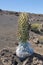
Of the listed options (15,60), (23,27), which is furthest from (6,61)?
(23,27)

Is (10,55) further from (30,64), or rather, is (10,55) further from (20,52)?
(30,64)

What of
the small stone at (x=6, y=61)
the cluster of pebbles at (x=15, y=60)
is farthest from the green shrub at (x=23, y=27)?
the small stone at (x=6, y=61)

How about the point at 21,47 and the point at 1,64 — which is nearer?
the point at 1,64

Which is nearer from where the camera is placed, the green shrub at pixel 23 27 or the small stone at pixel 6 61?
the small stone at pixel 6 61

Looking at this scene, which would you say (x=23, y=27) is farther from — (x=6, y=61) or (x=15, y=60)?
(x=6, y=61)

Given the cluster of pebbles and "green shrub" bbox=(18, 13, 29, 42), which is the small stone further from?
"green shrub" bbox=(18, 13, 29, 42)

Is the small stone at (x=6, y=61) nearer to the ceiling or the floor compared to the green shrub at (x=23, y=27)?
nearer to the floor

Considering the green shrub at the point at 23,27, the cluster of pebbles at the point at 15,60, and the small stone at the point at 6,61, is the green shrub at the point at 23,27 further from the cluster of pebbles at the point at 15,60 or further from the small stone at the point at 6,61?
the small stone at the point at 6,61

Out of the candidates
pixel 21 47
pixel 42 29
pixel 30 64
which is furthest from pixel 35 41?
pixel 42 29

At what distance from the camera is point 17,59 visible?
595 inches

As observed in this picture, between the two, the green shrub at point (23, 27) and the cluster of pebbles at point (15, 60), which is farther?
the green shrub at point (23, 27)

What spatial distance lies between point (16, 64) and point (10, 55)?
0.69 meters

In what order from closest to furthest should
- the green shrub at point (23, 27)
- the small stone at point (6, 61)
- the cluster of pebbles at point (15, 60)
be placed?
the cluster of pebbles at point (15, 60), the small stone at point (6, 61), the green shrub at point (23, 27)

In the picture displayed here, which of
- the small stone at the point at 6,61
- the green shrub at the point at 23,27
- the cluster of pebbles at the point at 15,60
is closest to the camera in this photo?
the cluster of pebbles at the point at 15,60
